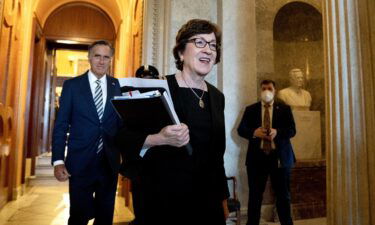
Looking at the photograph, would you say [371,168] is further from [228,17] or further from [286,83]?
[286,83]

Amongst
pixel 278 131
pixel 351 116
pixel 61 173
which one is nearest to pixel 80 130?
pixel 61 173

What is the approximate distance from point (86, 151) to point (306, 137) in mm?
3527

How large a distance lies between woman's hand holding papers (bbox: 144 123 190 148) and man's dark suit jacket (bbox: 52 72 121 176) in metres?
1.07

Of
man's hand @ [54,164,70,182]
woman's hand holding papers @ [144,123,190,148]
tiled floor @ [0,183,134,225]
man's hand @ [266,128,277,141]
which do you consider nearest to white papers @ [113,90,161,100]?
woman's hand holding papers @ [144,123,190,148]

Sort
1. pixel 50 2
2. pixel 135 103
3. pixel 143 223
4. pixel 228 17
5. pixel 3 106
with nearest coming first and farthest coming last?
pixel 135 103
pixel 143 223
pixel 228 17
pixel 3 106
pixel 50 2

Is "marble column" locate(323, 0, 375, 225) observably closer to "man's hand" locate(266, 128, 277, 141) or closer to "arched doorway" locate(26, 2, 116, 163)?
"man's hand" locate(266, 128, 277, 141)

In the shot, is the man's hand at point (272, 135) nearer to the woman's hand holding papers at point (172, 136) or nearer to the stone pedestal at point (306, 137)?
the stone pedestal at point (306, 137)

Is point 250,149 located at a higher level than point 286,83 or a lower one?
lower

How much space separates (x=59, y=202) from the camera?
5379mm

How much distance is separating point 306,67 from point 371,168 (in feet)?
14.4

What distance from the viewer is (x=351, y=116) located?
5.55ft

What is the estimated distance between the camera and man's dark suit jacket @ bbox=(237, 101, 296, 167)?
320 centimetres

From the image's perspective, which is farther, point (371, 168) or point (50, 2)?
point (50, 2)

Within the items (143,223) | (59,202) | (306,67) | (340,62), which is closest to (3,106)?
(59,202)
